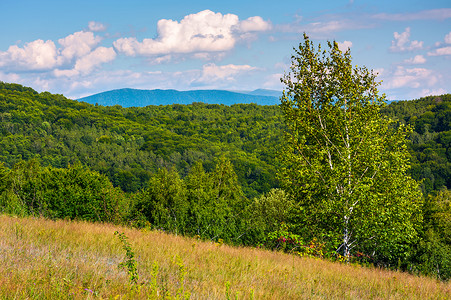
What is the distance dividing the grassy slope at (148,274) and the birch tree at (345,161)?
5.98m

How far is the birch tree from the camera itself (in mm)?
12859

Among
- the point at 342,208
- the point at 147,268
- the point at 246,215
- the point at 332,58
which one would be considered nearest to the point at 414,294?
the point at 147,268

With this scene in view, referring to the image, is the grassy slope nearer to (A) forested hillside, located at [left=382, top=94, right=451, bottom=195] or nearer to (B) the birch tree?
(B) the birch tree

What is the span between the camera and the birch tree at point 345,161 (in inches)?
506

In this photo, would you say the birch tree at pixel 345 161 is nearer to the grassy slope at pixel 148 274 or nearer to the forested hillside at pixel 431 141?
the grassy slope at pixel 148 274

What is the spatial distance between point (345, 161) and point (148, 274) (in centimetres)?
980

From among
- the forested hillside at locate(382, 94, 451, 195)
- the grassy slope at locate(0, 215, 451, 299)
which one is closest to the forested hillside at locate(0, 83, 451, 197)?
the forested hillside at locate(382, 94, 451, 195)

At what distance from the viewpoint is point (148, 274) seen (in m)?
5.14

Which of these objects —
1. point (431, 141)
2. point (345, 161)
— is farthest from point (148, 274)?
point (431, 141)

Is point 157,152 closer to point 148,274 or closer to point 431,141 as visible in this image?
point 431,141

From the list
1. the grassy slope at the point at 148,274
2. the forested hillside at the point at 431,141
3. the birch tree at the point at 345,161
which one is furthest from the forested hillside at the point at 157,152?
→ the grassy slope at the point at 148,274

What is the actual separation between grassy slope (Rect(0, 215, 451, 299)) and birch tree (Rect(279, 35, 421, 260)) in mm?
5984

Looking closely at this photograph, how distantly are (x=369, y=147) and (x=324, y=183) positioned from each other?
7.11 ft

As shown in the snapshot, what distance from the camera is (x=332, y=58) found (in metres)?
14.8
